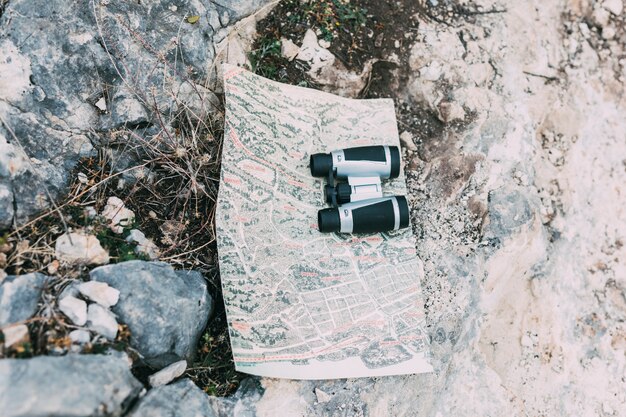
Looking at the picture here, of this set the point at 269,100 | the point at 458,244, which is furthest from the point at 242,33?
the point at 458,244

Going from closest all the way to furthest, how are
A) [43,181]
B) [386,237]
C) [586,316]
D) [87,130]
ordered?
[43,181] < [87,130] < [386,237] < [586,316]

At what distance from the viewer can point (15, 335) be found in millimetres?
2146

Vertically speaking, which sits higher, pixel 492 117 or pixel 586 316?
pixel 492 117

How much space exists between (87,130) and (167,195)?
51 centimetres

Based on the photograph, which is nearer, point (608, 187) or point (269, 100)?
point (269, 100)

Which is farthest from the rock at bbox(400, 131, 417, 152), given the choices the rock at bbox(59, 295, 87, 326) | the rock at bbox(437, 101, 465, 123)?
the rock at bbox(59, 295, 87, 326)

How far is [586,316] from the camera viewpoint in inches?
126

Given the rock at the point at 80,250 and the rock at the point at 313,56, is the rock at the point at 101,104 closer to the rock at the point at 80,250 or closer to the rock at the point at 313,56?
the rock at the point at 80,250

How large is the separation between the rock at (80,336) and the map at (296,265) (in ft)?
2.17

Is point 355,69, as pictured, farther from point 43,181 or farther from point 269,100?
point 43,181

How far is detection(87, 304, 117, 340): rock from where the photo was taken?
2287 millimetres

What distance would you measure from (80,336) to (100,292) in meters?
0.20

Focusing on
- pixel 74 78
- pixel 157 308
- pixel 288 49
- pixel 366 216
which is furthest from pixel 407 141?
pixel 74 78

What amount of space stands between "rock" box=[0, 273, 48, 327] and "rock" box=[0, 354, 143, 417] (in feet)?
0.72
